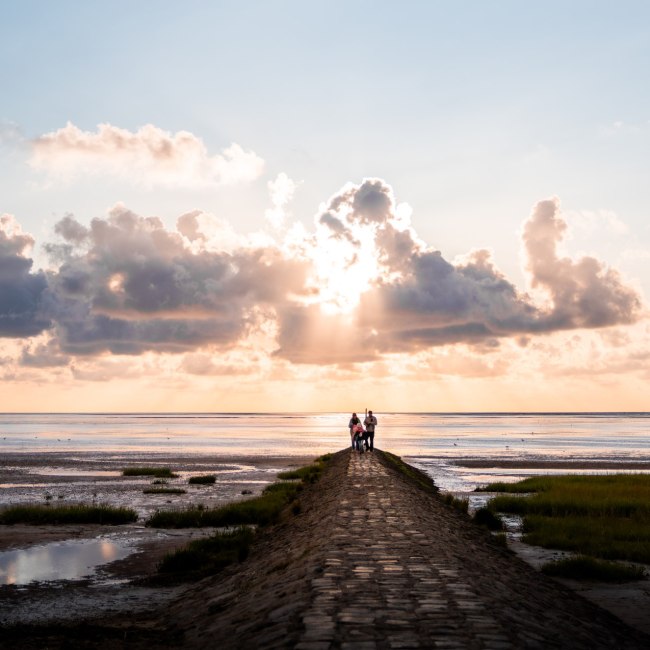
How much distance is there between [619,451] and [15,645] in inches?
3143

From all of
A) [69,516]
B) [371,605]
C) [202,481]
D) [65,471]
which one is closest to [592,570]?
[371,605]

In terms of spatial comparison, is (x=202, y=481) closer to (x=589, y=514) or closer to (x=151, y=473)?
(x=151, y=473)

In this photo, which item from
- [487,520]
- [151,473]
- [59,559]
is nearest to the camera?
[59,559]

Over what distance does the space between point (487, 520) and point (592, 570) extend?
319 inches

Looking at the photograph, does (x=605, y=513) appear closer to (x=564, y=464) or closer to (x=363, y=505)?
(x=363, y=505)

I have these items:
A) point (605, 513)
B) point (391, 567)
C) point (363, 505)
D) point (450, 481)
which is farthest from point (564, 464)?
point (391, 567)

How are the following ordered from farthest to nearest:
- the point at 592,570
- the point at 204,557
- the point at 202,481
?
the point at 202,481 < the point at 204,557 < the point at 592,570

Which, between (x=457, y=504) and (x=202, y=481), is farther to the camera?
(x=202, y=481)

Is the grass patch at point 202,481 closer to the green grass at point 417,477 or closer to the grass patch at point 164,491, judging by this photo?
the grass patch at point 164,491

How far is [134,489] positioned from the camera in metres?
38.4

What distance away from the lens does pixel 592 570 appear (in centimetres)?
1602

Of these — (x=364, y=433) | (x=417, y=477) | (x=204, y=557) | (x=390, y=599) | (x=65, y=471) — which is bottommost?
(x=65, y=471)

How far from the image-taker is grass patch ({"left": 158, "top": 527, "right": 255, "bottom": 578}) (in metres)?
16.6

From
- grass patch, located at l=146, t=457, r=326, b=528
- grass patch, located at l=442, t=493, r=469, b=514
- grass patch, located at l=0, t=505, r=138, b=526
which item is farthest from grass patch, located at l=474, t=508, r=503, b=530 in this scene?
grass patch, located at l=0, t=505, r=138, b=526
